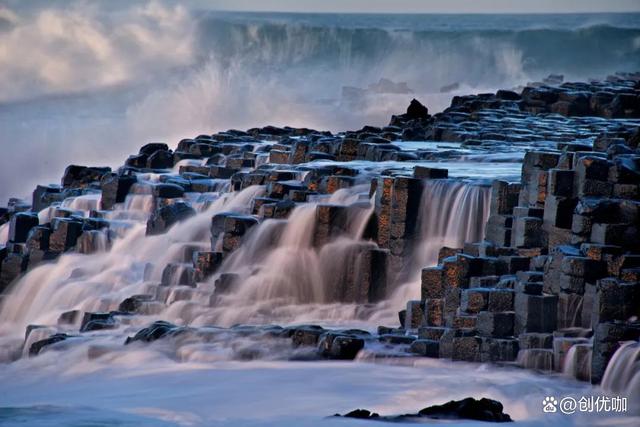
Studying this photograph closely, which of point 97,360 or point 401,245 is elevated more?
point 401,245

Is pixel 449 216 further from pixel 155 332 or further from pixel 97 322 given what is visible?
pixel 97 322

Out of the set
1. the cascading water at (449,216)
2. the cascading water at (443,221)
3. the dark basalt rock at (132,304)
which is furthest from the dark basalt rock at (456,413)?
the dark basalt rock at (132,304)

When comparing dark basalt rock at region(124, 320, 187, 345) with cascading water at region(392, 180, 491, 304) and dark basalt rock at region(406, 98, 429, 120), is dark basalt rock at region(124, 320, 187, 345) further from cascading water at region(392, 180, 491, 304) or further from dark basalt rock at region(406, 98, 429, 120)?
dark basalt rock at region(406, 98, 429, 120)

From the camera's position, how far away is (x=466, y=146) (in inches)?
1275

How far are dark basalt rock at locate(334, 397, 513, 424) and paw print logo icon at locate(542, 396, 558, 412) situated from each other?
625mm

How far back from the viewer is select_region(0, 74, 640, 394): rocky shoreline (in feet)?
66.2

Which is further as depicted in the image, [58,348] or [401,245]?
[401,245]

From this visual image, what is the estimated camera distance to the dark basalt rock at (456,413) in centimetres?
1727

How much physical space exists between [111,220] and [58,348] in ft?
22.3

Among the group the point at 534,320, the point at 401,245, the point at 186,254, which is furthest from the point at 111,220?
the point at 534,320

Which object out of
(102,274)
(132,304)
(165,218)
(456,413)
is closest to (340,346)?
(456,413)

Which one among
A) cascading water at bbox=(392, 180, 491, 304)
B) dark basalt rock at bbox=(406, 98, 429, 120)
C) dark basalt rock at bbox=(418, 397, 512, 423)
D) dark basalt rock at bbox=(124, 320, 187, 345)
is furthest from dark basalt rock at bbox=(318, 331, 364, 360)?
dark basalt rock at bbox=(406, 98, 429, 120)

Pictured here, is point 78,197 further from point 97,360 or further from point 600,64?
point 600,64

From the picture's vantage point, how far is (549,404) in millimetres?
18219
